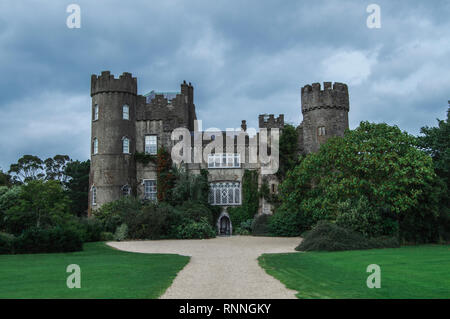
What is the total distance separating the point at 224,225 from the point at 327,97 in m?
14.2

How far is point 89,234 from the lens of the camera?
27719mm

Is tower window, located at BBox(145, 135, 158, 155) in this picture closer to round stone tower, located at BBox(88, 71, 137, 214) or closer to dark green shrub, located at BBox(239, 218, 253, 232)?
round stone tower, located at BBox(88, 71, 137, 214)

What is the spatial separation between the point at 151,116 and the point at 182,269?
25551 millimetres

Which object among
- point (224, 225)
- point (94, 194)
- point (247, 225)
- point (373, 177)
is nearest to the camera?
point (373, 177)

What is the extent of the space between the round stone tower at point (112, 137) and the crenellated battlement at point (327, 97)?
15421 millimetres

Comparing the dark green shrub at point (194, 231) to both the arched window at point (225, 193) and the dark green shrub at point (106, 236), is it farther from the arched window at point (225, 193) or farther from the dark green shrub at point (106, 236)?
the arched window at point (225, 193)

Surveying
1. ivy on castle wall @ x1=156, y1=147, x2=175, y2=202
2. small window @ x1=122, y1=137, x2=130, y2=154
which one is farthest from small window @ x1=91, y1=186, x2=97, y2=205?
ivy on castle wall @ x1=156, y1=147, x2=175, y2=202

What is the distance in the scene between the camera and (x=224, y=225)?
37.5m

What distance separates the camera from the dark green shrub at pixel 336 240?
70.1ft

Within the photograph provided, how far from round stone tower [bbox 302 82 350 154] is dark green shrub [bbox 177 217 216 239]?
12693mm

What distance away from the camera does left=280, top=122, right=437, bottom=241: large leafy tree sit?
2377cm

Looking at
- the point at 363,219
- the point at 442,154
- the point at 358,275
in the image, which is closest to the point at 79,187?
the point at 363,219

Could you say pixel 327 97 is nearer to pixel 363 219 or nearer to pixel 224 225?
pixel 224 225
